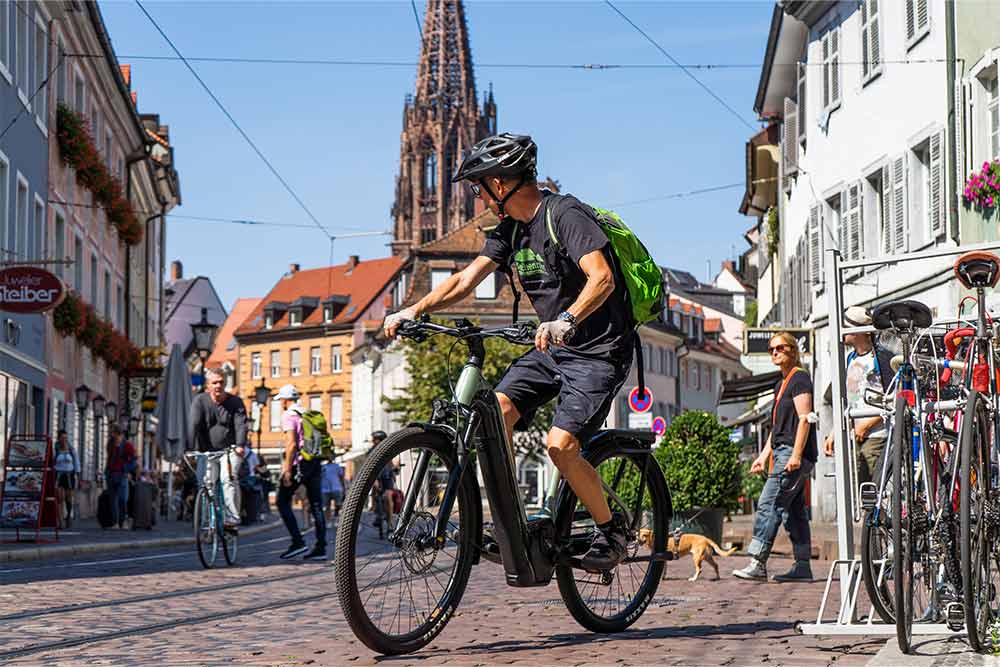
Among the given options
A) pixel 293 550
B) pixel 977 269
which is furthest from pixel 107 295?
pixel 977 269

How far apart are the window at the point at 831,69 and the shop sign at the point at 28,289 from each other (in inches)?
541

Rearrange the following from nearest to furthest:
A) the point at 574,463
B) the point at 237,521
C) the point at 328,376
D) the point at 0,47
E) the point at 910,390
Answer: the point at 910,390, the point at 574,463, the point at 237,521, the point at 0,47, the point at 328,376

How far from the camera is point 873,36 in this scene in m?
26.6

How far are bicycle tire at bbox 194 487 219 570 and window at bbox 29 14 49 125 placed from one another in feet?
52.9

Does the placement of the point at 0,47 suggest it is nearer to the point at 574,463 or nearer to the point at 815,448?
the point at 815,448

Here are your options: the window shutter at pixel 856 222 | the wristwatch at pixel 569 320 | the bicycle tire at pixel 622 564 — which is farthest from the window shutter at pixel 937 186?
the wristwatch at pixel 569 320

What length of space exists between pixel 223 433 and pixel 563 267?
785 cm

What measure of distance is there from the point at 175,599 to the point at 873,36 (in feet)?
63.0

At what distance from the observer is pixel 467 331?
6352 mm

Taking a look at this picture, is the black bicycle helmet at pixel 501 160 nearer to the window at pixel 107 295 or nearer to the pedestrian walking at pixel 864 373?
the pedestrian walking at pixel 864 373

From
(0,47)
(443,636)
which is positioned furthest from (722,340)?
(443,636)

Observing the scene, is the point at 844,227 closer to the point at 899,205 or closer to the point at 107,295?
the point at 899,205

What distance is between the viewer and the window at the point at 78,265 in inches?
1328

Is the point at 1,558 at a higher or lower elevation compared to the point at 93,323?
lower
